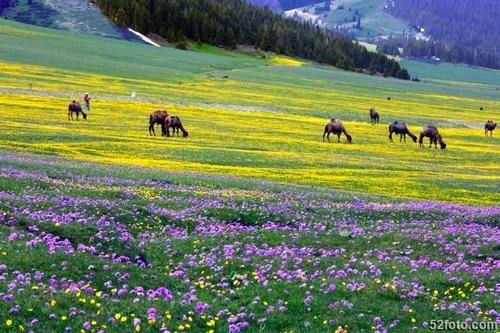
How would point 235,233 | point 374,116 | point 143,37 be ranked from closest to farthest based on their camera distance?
point 235,233 → point 374,116 → point 143,37

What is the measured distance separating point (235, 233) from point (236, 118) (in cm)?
5538

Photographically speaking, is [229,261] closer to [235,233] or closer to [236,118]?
[235,233]

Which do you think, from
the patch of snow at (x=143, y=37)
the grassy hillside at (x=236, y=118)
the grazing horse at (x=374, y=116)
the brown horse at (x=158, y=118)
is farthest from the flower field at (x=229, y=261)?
the patch of snow at (x=143, y=37)

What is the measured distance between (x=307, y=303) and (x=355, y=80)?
156 meters

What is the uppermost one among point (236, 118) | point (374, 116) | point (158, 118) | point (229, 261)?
point (374, 116)

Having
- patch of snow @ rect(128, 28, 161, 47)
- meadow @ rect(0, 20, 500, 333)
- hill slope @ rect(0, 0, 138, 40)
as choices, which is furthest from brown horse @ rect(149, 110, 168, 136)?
hill slope @ rect(0, 0, 138, 40)

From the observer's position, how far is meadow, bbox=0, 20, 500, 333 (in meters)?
12.3

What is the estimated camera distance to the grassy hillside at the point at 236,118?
132ft

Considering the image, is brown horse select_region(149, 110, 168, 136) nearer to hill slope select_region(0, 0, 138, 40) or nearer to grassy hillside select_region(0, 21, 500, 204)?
grassy hillside select_region(0, 21, 500, 204)

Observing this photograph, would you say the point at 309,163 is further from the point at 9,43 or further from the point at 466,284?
the point at 9,43

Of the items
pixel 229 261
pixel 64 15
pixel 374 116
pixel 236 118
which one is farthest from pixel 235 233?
pixel 64 15

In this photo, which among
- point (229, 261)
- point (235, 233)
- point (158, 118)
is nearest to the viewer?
point (229, 261)

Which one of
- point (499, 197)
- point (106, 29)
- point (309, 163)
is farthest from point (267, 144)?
point (106, 29)

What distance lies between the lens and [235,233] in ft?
63.3
